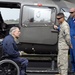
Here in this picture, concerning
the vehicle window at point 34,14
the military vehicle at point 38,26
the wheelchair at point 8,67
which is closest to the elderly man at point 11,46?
the wheelchair at point 8,67

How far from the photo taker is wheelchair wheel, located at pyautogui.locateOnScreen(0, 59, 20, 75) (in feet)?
26.4

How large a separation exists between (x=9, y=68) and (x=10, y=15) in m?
3.54

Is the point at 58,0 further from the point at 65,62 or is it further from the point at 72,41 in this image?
the point at 65,62

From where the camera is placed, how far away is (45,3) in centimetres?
1015

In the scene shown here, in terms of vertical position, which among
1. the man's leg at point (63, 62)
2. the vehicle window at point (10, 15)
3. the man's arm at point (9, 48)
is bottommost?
the man's leg at point (63, 62)

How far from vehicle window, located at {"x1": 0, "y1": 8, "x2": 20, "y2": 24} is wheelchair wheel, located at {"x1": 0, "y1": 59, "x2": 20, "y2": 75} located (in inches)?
132

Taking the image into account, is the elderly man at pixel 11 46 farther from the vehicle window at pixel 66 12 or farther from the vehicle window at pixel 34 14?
the vehicle window at pixel 66 12

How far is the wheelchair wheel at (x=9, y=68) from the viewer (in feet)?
26.4

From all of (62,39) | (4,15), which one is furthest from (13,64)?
(4,15)

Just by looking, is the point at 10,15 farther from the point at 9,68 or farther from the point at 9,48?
the point at 9,48

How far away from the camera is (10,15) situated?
11.4m

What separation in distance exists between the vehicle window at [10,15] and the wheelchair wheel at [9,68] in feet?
11.0

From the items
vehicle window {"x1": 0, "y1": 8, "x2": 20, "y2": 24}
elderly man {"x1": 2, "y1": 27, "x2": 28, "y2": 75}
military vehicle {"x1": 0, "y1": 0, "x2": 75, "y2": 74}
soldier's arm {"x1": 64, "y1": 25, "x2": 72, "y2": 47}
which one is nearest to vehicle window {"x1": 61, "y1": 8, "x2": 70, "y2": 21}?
military vehicle {"x1": 0, "y1": 0, "x2": 75, "y2": 74}

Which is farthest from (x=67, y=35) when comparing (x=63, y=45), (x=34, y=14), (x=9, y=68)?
(x=9, y=68)
